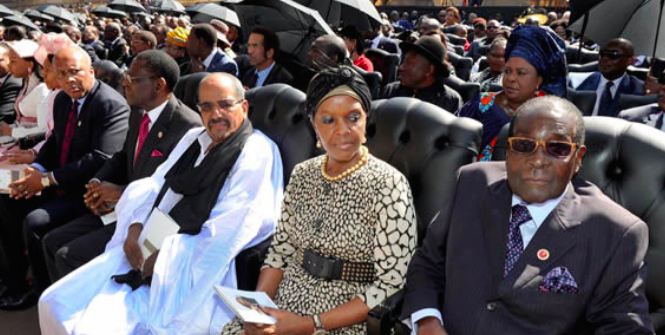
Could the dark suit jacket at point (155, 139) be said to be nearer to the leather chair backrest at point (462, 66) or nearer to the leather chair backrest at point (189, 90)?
the leather chair backrest at point (189, 90)

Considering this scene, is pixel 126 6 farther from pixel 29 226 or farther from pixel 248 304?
pixel 248 304

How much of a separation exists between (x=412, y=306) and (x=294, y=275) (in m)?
0.55

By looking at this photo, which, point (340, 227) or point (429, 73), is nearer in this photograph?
point (340, 227)

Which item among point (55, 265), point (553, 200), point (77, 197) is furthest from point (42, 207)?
point (553, 200)

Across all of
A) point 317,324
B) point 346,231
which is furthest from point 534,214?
point 317,324

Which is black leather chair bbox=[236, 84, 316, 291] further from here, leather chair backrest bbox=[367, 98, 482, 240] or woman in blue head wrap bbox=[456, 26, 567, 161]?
woman in blue head wrap bbox=[456, 26, 567, 161]

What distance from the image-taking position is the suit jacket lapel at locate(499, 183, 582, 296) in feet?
4.83

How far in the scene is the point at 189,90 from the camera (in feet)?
11.8

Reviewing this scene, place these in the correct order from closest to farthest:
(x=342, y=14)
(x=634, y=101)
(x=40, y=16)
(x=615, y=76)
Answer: (x=634, y=101) < (x=615, y=76) < (x=342, y=14) < (x=40, y=16)

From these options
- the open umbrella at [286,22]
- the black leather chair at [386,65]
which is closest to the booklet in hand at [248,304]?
the open umbrella at [286,22]

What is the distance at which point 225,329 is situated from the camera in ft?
6.64

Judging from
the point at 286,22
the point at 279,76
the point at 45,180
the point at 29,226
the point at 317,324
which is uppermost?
the point at 286,22

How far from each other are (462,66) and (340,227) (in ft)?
14.2

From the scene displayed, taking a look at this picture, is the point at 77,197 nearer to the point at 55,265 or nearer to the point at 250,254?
the point at 55,265
